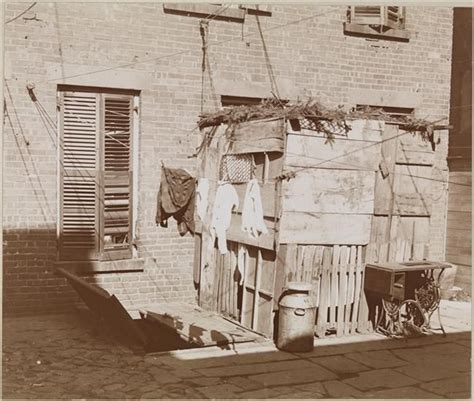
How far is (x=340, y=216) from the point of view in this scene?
29.2 ft

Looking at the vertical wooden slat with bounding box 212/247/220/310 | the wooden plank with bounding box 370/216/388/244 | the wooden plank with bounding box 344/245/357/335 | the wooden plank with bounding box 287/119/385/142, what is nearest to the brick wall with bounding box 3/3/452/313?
the vertical wooden slat with bounding box 212/247/220/310

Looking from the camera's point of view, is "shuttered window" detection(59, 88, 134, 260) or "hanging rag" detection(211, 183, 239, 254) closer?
"hanging rag" detection(211, 183, 239, 254)

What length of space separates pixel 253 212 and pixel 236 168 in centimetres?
105

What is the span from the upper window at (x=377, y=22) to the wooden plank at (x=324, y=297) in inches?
200

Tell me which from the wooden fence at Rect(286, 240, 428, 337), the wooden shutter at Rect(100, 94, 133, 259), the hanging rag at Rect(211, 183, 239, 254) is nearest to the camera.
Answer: the wooden fence at Rect(286, 240, 428, 337)

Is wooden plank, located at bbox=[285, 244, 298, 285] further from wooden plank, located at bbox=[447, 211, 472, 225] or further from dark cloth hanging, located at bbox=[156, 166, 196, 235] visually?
wooden plank, located at bbox=[447, 211, 472, 225]

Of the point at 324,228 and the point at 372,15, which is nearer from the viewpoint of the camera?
the point at 324,228

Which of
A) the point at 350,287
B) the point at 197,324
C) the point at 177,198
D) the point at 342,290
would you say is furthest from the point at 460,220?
the point at 197,324

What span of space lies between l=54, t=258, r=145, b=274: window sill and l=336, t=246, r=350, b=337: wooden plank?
342 centimetres

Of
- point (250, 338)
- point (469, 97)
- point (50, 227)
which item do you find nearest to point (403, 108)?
point (469, 97)

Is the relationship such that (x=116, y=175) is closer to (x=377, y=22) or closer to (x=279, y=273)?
(x=279, y=273)

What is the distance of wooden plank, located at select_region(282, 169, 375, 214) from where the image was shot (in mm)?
8539

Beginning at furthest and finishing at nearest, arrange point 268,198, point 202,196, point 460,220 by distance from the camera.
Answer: point 460,220 < point 202,196 < point 268,198

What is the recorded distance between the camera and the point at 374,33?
470 inches
